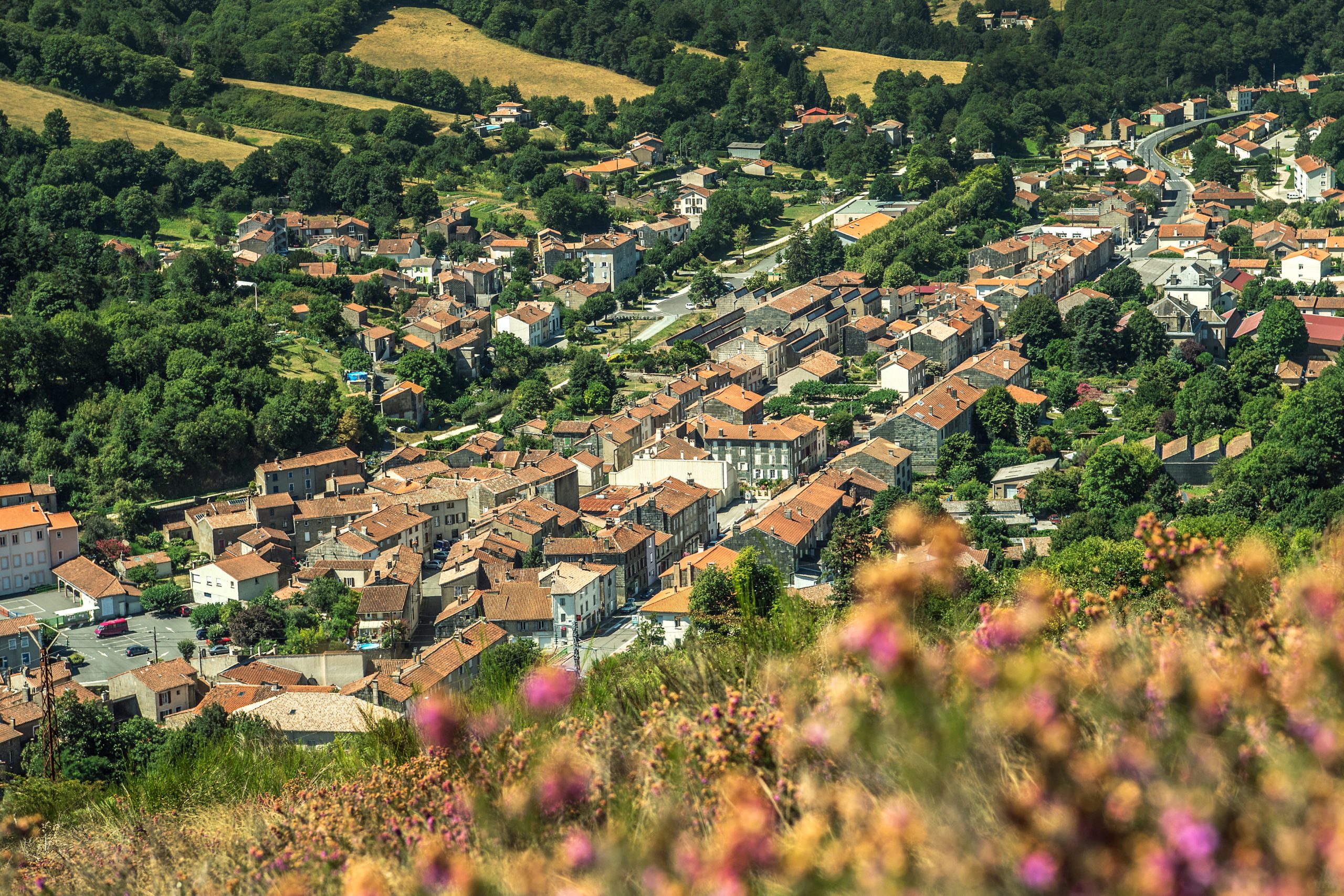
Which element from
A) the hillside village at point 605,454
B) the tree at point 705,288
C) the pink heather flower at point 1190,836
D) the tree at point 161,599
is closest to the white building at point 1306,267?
the hillside village at point 605,454

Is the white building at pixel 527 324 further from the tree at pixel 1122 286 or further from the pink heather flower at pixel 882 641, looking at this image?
the pink heather flower at pixel 882 641

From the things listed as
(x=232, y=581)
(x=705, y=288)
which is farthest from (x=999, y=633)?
(x=705, y=288)

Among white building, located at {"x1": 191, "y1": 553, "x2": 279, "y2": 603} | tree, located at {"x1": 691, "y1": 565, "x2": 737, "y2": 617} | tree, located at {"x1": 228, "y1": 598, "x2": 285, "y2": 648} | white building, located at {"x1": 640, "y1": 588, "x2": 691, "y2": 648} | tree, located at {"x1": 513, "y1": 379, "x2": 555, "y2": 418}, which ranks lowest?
tree, located at {"x1": 513, "y1": 379, "x2": 555, "y2": 418}

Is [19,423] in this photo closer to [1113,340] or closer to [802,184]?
[1113,340]

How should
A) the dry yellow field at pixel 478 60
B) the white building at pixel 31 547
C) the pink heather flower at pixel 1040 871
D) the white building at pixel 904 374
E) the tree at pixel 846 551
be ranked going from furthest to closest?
the dry yellow field at pixel 478 60
the white building at pixel 904 374
the white building at pixel 31 547
the tree at pixel 846 551
the pink heather flower at pixel 1040 871

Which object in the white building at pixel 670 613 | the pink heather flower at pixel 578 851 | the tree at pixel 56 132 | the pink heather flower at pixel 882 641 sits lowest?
the white building at pixel 670 613

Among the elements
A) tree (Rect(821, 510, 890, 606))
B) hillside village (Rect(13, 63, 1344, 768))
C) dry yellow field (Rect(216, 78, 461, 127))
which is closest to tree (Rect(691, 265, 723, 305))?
hillside village (Rect(13, 63, 1344, 768))

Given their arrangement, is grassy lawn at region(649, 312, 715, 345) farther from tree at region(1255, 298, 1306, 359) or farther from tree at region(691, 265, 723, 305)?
tree at region(1255, 298, 1306, 359)
